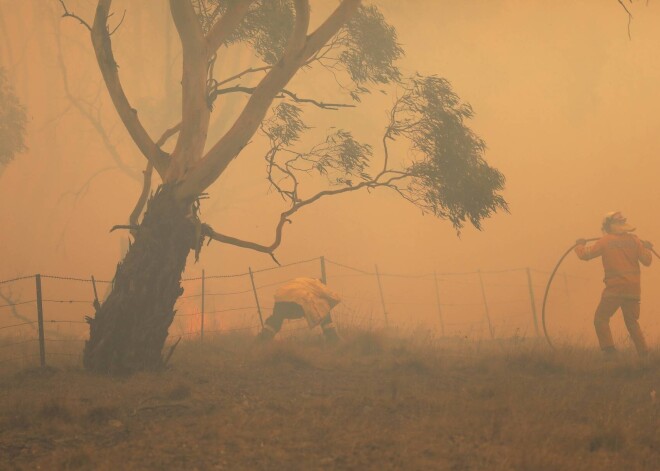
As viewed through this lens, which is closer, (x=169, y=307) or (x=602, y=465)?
(x=602, y=465)

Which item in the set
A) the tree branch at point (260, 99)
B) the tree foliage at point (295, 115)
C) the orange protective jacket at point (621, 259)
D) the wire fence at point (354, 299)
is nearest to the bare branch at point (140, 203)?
the tree foliage at point (295, 115)

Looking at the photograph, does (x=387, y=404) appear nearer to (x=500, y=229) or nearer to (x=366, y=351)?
(x=366, y=351)

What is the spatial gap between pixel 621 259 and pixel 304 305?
495cm

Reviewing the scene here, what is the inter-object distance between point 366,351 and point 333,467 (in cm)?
566

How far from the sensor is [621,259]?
34.7 feet

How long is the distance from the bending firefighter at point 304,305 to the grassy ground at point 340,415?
5.81 feet

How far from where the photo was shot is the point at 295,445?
5992mm

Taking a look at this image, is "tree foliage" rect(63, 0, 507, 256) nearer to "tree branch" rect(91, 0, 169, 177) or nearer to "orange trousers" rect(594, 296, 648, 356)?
"tree branch" rect(91, 0, 169, 177)

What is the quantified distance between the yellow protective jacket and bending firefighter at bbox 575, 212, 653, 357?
4145mm

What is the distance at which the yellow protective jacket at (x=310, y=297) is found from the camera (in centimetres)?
1163

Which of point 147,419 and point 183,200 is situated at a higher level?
point 183,200

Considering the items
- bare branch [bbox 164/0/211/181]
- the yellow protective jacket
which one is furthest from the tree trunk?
the yellow protective jacket

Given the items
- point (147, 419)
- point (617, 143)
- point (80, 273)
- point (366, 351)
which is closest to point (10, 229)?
point (80, 273)

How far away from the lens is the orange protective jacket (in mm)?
10469
